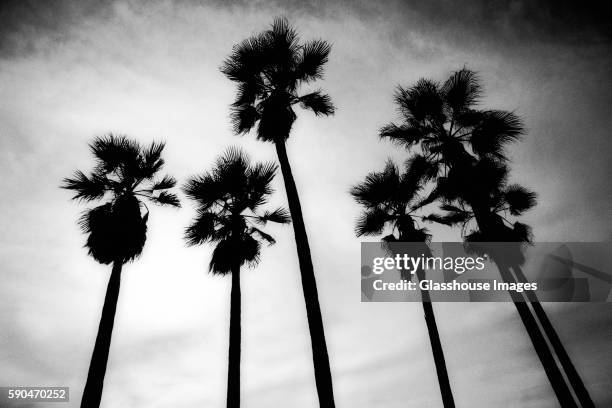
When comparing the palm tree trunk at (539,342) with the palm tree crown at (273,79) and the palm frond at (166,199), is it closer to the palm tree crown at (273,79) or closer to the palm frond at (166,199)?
the palm tree crown at (273,79)

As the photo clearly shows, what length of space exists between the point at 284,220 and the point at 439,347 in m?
6.94

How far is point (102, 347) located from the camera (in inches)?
356

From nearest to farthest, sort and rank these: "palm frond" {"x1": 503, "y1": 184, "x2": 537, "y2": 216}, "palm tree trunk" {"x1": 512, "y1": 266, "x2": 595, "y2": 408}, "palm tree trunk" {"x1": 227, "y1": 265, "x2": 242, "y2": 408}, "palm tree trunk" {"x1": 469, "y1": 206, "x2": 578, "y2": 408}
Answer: "palm tree trunk" {"x1": 227, "y1": 265, "x2": 242, "y2": 408}, "palm tree trunk" {"x1": 469, "y1": 206, "x2": 578, "y2": 408}, "palm tree trunk" {"x1": 512, "y1": 266, "x2": 595, "y2": 408}, "palm frond" {"x1": 503, "y1": 184, "x2": 537, "y2": 216}

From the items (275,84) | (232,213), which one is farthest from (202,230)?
(275,84)

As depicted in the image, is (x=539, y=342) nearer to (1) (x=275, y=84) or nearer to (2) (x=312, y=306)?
(2) (x=312, y=306)

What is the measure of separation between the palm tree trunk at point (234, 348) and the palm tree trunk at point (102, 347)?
3.78 m

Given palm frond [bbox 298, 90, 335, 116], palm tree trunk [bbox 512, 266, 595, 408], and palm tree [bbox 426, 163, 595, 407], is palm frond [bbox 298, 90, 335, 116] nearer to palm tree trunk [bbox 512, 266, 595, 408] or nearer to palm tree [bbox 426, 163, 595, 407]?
palm tree [bbox 426, 163, 595, 407]

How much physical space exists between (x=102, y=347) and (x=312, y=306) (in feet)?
22.9

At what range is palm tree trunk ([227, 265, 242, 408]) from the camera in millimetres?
8305

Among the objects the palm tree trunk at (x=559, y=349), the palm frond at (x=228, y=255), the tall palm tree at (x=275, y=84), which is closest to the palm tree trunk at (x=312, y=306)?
the tall palm tree at (x=275, y=84)

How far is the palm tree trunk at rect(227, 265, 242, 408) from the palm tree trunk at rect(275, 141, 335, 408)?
10.8 ft

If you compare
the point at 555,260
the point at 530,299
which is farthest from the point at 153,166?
the point at 555,260

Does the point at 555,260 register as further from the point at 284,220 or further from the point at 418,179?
the point at 284,220

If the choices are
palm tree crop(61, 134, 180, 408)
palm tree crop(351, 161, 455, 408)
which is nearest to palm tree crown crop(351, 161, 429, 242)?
palm tree crop(351, 161, 455, 408)
